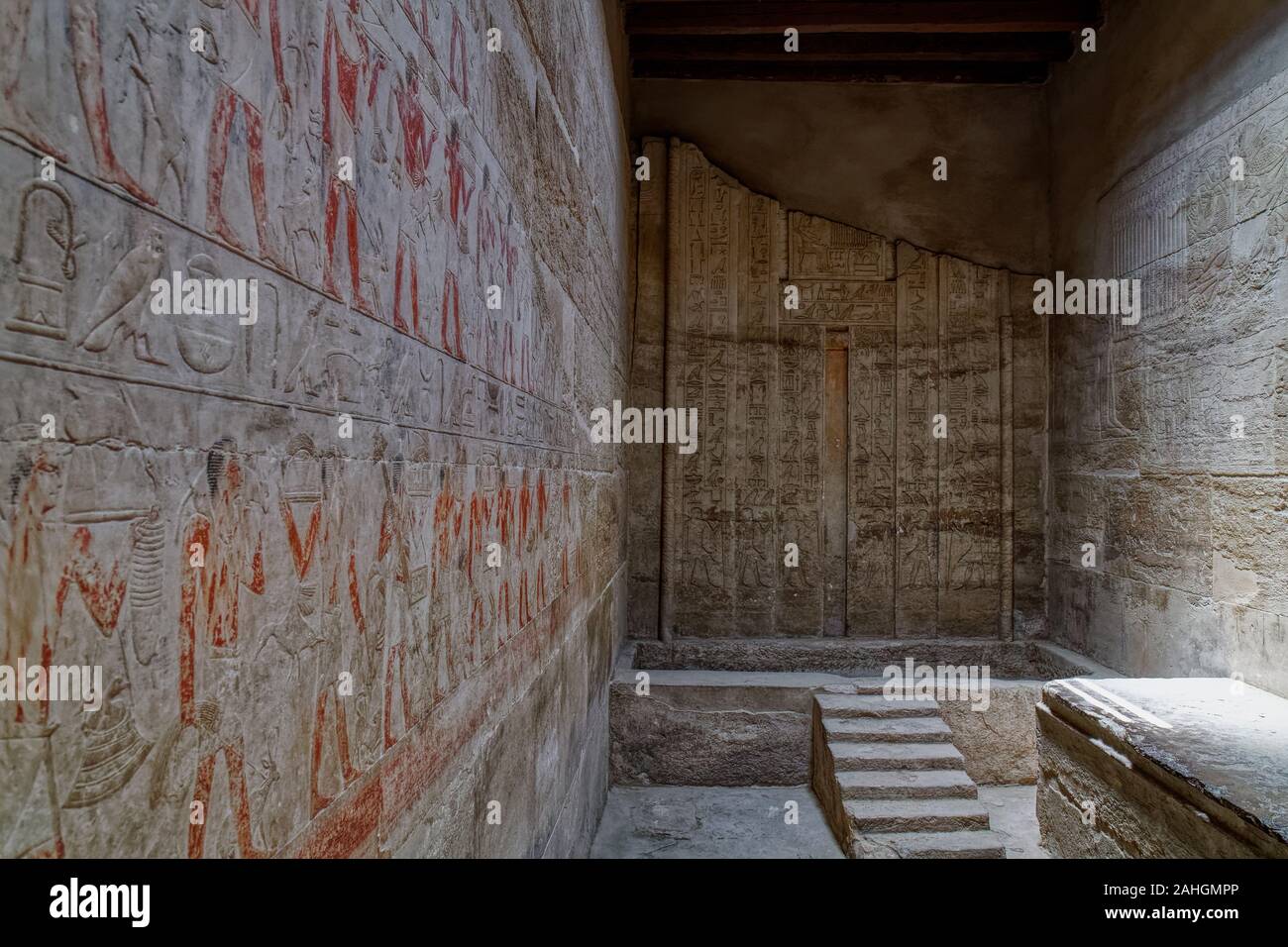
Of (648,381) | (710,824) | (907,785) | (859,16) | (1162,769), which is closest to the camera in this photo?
(1162,769)

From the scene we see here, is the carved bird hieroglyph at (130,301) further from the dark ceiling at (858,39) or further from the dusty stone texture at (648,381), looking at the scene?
the dark ceiling at (858,39)

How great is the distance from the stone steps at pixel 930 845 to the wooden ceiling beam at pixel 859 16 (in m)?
6.01

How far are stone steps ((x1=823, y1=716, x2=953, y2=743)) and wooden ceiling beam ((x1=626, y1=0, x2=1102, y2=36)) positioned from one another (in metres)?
5.46

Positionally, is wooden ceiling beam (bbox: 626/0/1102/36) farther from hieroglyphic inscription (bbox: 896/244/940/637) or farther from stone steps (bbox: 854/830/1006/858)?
stone steps (bbox: 854/830/1006/858)

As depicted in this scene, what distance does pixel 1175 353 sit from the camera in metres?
5.39

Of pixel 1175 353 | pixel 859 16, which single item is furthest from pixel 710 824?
pixel 859 16

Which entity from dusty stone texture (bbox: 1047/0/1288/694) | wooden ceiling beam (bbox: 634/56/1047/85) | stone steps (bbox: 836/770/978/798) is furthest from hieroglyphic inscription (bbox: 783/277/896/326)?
stone steps (bbox: 836/770/978/798)

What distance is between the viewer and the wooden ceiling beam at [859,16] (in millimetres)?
6348

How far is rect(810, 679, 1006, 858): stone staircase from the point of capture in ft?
15.7

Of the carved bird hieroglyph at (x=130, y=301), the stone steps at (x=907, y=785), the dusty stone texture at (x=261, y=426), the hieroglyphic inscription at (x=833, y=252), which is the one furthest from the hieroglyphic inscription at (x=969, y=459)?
the carved bird hieroglyph at (x=130, y=301)

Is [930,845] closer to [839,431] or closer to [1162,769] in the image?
[1162,769]

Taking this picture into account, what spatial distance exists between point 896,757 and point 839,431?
2.97 metres

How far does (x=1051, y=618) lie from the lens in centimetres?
705
